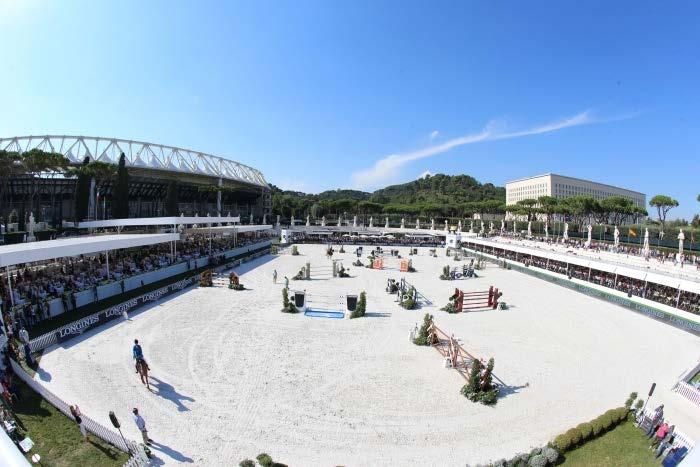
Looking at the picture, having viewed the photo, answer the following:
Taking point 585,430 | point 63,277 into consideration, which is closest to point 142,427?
point 585,430

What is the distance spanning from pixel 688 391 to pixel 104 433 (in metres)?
15.9

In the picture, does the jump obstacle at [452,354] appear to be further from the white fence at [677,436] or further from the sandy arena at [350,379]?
the white fence at [677,436]

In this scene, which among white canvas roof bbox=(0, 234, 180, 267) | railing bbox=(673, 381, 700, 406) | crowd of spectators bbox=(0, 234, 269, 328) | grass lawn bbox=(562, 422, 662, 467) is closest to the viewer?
grass lawn bbox=(562, 422, 662, 467)

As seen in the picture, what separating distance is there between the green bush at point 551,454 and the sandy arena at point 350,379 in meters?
0.59

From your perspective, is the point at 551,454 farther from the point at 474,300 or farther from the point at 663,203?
the point at 663,203

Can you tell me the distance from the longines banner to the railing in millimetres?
20987

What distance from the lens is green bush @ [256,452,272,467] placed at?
7.52 m

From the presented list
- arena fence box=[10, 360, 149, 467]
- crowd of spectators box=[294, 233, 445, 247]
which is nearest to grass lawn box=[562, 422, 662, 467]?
arena fence box=[10, 360, 149, 467]

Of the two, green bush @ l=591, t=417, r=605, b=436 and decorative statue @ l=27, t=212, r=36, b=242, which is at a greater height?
decorative statue @ l=27, t=212, r=36, b=242

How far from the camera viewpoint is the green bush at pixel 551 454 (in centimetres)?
816

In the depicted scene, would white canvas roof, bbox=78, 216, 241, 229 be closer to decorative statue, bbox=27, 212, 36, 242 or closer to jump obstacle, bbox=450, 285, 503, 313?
decorative statue, bbox=27, 212, 36, 242

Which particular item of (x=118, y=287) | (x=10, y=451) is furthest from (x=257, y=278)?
(x=10, y=451)

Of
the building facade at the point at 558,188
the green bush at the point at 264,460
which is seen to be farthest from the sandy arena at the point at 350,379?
the building facade at the point at 558,188

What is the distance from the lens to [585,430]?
9.12m
